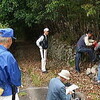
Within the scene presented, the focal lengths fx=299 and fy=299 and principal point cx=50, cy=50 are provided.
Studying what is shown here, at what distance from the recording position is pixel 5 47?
15.5ft

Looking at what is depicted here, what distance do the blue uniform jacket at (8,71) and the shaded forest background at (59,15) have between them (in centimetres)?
628

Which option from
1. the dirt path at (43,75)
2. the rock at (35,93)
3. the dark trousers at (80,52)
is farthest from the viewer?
the dark trousers at (80,52)

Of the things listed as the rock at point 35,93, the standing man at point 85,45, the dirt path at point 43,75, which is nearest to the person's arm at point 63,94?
the dirt path at point 43,75

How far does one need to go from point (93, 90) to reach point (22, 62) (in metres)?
6.95

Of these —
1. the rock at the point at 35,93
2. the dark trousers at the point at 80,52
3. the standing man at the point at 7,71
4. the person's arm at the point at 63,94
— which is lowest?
the rock at the point at 35,93

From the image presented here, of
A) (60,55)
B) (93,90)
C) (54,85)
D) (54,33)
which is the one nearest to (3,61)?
(54,85)

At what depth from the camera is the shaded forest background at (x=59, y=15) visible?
1225cm

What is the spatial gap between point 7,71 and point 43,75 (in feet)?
25.6

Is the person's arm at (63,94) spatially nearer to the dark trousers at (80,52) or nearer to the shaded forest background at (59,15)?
the shaded forest background at (59,15)

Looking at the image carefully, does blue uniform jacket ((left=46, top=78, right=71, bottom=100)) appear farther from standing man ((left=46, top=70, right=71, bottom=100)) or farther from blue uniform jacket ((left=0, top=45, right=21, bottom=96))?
blue uniform jacket ((left=0, top=45, right=21, bottom=96))

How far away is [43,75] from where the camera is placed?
12.3 metres

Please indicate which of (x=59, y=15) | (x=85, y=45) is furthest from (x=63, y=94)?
(x=59, y=15)

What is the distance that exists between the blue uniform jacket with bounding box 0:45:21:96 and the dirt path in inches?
191

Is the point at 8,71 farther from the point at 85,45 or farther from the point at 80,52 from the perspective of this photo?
the point at 80,52
